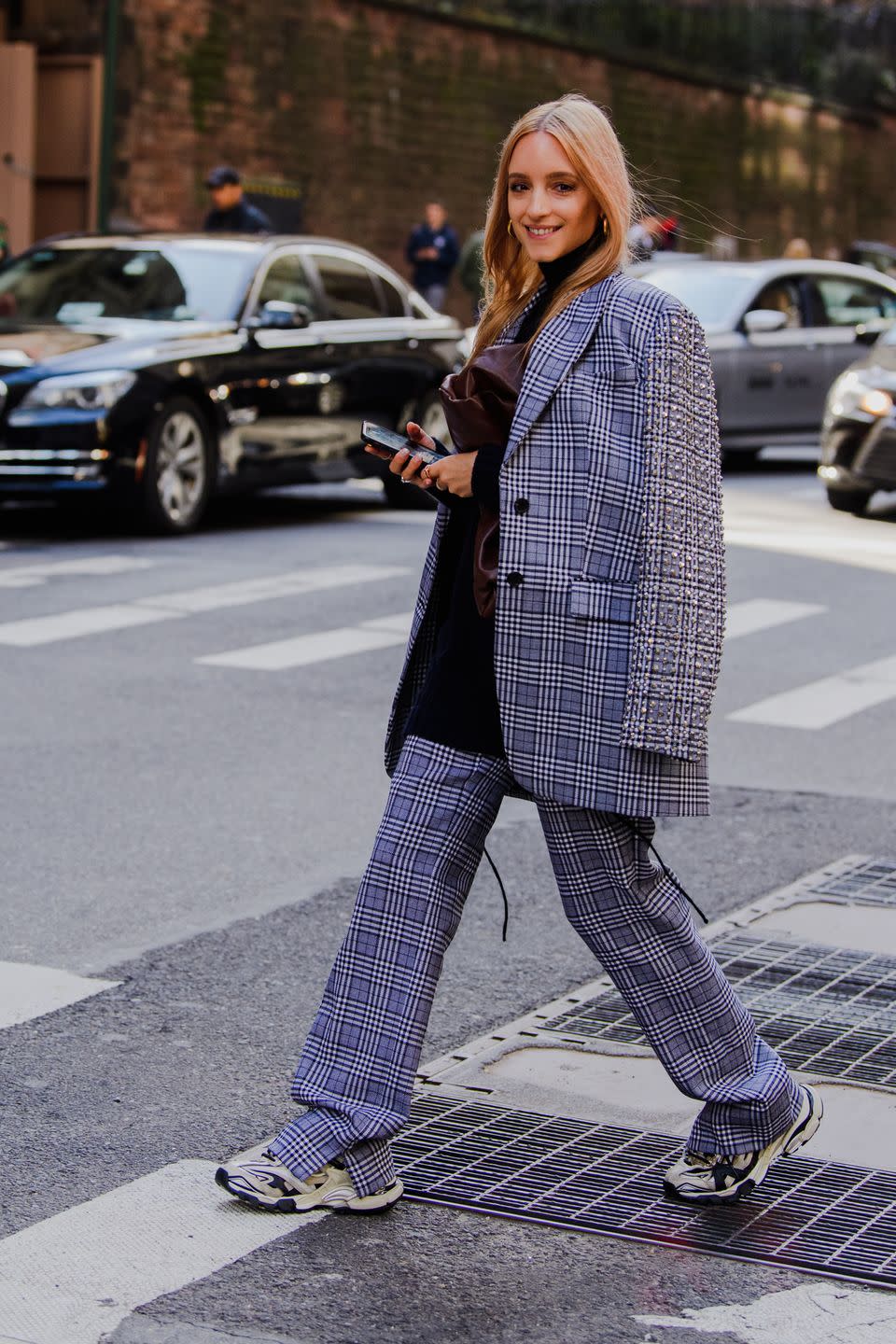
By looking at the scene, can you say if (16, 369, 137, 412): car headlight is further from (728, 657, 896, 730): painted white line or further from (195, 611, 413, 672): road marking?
(728, 657, 896, 730): painted white line

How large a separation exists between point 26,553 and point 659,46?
26.5m

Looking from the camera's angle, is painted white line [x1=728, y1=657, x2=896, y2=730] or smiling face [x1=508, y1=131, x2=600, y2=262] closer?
smiling face [x1=508, y1=131, x2=600, y2=262]

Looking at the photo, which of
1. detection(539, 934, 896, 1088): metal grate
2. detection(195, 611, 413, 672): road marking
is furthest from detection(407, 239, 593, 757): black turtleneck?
detection(195, 611, 413, 672): road marking

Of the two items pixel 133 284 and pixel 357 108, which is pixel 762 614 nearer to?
pixel 133 284

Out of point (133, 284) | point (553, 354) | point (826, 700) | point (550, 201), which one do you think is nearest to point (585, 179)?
point (550, 201)

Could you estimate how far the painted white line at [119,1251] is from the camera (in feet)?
10.9

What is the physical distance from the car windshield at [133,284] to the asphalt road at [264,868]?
5.61 feet

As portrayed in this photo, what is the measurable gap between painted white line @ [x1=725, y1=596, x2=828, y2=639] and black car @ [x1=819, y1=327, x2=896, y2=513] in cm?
380

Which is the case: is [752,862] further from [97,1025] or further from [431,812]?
[431,812]

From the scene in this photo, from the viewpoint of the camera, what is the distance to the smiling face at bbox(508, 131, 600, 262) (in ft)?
12.3

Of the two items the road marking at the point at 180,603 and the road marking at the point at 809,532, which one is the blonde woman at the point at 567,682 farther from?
the road marking at the point at 809,532

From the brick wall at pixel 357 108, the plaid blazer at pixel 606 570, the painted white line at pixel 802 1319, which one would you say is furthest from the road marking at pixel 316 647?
the brick wall at pixel 357 108

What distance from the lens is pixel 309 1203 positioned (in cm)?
371

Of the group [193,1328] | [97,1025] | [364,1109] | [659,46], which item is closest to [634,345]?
[364,1109]
